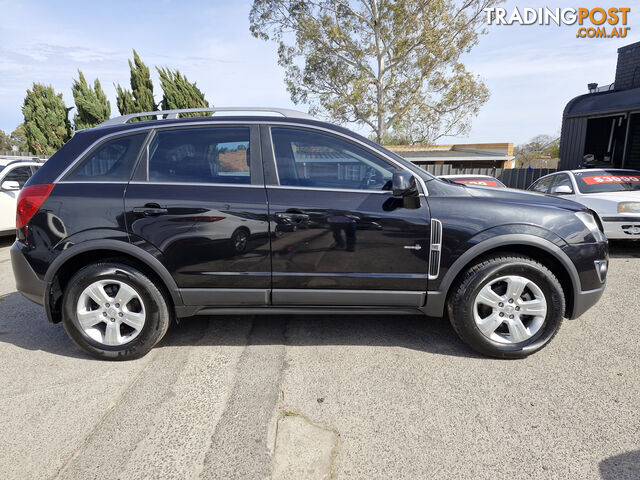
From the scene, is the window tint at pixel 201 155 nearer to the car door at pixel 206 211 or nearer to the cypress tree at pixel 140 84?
the car door at pixel 206 211

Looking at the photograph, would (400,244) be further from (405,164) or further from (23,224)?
(23,224)

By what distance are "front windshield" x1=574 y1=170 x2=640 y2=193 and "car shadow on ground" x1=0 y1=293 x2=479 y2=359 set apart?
5056 millimetres

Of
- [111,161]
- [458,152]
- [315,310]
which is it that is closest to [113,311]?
[111,161]

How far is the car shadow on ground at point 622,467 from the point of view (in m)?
1.84

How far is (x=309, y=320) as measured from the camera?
148 inches

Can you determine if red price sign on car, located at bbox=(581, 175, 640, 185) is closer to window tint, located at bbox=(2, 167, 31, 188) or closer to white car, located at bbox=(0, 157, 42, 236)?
white car, located at bbox=(0, 157, 42, 236)

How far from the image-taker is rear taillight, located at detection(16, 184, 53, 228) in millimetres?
2902

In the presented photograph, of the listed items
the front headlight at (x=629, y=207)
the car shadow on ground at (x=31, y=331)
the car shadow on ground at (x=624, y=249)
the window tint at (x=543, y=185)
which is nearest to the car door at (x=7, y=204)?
the car shadow on ground at (x=31, y=331)

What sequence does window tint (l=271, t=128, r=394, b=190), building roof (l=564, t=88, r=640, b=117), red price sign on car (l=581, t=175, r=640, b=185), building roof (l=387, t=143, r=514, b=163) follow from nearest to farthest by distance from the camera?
window tint (l=271, t=128, r=394, b=190)
red price sign on car (l=581, t=175, r=640, b=185)
building roof (l=564, t=88, r=640, b=117)
building roof (l=387, t=143, r=514, b=163)

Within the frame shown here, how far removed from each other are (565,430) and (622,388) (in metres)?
0.75

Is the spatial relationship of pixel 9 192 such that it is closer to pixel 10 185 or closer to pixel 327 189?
pixel 10 185

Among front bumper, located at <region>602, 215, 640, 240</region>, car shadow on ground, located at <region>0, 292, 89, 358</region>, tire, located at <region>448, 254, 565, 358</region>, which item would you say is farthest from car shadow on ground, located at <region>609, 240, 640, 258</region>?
car shadow on ground, located at <region>0, 292, 89, 358</region>

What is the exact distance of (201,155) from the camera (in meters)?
2.97

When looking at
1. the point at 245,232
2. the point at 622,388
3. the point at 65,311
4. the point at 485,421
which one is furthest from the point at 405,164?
the point at 65,311
